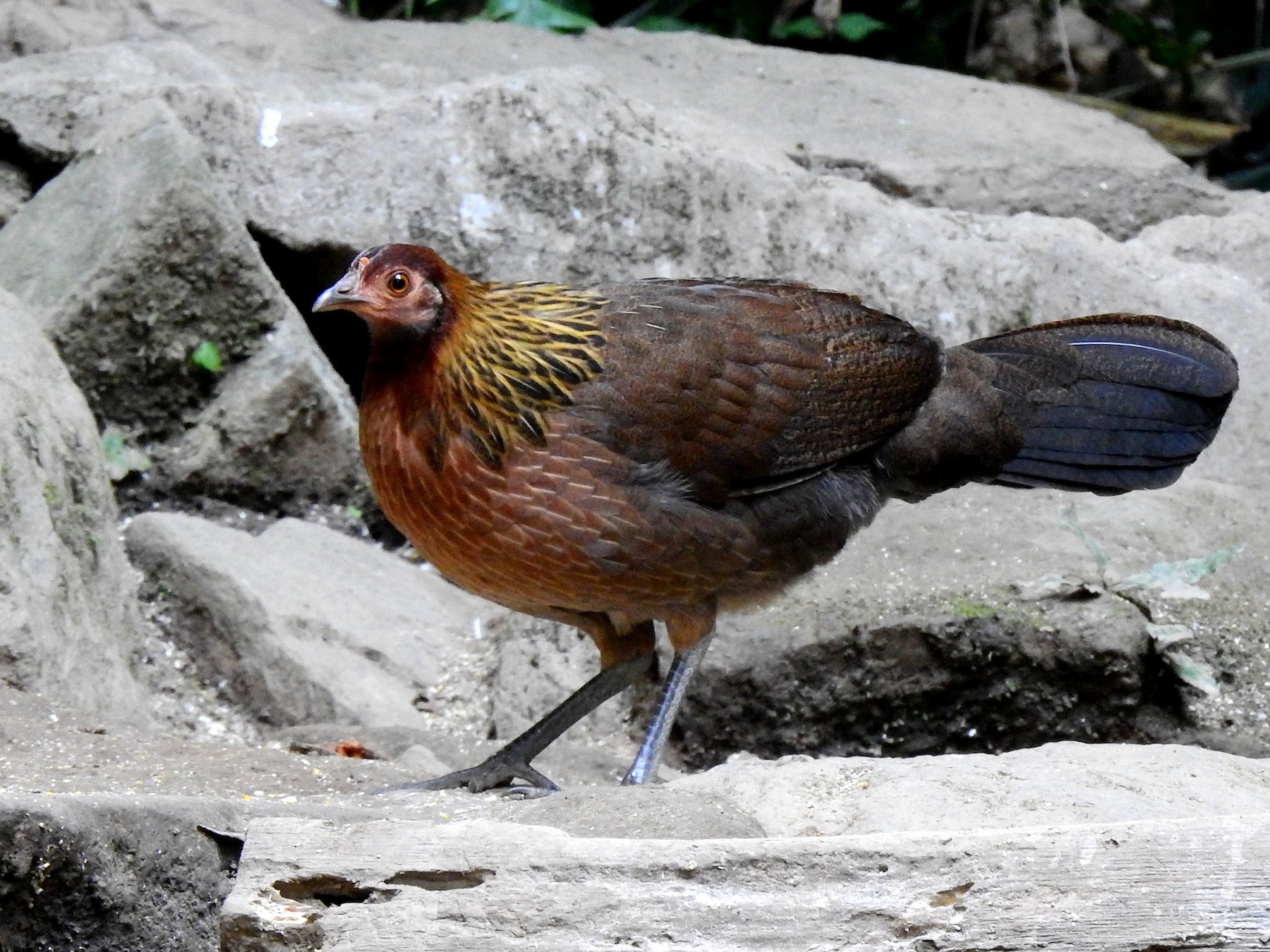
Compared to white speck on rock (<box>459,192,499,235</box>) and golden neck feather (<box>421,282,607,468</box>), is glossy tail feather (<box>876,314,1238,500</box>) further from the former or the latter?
white speck on rock (<box>459,192,499,235</box>)

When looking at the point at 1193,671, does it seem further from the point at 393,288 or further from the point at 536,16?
the point at 536,16

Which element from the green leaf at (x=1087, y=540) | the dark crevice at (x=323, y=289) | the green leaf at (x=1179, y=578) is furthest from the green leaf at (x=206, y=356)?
the green leaf at (x=1179, y=578)

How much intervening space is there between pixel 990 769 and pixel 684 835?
0.90 m

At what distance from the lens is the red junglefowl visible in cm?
360

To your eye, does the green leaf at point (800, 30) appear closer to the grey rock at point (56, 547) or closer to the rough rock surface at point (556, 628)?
the rough rock surface at point (556, 628)

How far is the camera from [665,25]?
26.8 feet

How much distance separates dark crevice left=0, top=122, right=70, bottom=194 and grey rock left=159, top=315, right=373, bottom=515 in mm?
1184

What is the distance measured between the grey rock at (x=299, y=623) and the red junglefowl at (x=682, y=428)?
0.99m

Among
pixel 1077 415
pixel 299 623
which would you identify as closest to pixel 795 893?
pixel 1077 415

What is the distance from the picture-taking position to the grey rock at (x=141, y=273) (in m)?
5.18

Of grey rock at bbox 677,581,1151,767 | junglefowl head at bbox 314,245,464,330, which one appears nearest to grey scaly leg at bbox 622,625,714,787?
grey rock at bbox 677,581,1151,767

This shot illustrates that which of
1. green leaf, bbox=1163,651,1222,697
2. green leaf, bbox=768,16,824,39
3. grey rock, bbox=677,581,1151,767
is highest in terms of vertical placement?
green leaf, bbox=768,16,824,39

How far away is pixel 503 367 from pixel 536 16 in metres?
4.19

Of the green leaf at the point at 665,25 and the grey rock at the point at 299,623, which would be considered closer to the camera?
the grey rock at the point at 299,623
